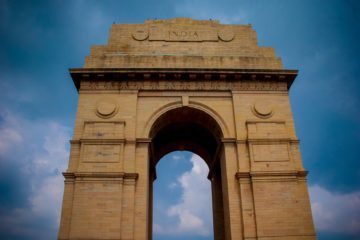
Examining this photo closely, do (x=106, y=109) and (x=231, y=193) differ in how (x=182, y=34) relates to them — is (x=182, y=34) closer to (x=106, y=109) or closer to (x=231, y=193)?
(x=106, y=109)

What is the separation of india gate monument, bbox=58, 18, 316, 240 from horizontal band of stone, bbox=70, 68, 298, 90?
0.21 ft

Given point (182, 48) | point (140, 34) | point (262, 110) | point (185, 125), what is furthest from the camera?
point (185, 125)

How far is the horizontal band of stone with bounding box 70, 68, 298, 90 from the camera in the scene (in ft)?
69.5

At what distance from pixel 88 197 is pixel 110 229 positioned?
7.00 feet

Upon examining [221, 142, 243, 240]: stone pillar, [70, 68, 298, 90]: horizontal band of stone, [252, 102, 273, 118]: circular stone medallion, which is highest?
[70, 68, 298, 90]: horizontal band of stone

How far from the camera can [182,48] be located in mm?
23531

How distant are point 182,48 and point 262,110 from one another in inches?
285

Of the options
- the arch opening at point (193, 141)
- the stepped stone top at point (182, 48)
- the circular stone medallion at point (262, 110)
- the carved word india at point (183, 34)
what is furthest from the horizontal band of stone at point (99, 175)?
the carved word india at point (183, 34)

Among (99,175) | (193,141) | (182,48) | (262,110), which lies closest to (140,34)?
(182,48)

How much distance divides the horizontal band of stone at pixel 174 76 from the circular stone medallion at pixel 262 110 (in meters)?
1.37

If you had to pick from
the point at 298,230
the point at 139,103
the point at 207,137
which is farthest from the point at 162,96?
the point at 298,230

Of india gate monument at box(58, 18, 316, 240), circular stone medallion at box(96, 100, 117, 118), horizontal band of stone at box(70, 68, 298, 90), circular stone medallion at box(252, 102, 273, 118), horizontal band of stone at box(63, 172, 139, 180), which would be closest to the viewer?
india gate monument at box(58, 18, 316, 240)

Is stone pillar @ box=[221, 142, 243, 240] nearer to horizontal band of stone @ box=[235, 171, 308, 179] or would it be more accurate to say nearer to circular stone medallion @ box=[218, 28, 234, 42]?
horizontal band of stone @ box=[235, 171, 308, 179]

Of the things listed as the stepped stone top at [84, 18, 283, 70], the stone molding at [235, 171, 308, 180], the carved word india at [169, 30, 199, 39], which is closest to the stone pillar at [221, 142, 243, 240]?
the stone molding at [235, 171, 308, 180]
